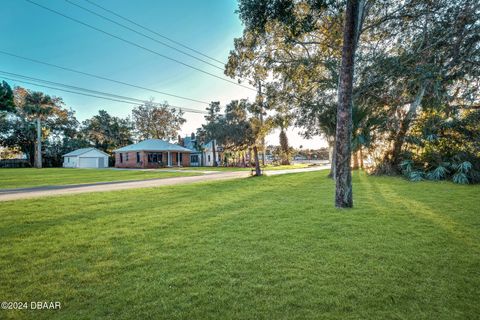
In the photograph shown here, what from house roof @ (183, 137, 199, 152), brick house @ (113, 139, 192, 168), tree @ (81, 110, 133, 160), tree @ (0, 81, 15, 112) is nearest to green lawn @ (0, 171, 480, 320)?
tree @ (0, 81, 15, 112)

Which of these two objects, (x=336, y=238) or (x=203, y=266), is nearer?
(x=203, y=266)

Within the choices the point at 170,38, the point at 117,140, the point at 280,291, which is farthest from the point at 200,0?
the point at 117,140

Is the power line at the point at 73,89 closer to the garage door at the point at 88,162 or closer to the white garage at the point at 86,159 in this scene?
the white garage at the point at 86,159

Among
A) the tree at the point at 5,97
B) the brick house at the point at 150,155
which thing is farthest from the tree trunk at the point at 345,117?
the brick house at the point at 150,155

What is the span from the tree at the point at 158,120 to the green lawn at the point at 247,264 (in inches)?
1719

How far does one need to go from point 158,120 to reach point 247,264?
48545 mm

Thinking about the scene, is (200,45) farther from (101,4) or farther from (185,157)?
(185,157)

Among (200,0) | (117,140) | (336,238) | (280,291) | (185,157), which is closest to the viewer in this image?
(280,291)

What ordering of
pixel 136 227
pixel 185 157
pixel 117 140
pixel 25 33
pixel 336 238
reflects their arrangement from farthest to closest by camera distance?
pixel 117 140 < pixel 185 157 < pixel 25 33 < pixel 136 227 < pixel 336 238

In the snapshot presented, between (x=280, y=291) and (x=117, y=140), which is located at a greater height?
(x=117, y=140)

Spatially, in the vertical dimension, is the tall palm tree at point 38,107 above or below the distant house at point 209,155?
above

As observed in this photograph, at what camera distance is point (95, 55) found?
18156 millimetres

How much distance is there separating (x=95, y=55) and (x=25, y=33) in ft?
13.6

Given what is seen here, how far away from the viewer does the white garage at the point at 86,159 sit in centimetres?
4119
